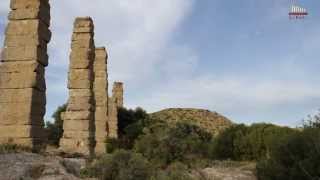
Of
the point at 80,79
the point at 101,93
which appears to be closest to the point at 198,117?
the point at 101,93

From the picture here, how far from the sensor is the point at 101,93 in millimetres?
32500

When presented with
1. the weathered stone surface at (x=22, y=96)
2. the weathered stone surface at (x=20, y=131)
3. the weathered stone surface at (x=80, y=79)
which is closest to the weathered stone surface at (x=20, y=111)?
the weathered stone surface at (x=22, y=96)

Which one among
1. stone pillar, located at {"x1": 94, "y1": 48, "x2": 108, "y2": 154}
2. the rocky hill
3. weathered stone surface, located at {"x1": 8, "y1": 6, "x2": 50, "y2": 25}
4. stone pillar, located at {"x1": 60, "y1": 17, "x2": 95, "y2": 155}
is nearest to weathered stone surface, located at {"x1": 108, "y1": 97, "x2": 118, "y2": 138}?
stone pillar, located at {"x1": 94, "y1": 48, "x2": 108, "y2": 154}

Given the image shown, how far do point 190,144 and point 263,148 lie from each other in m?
5.18

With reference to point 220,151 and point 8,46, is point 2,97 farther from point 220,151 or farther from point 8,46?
point 220,151

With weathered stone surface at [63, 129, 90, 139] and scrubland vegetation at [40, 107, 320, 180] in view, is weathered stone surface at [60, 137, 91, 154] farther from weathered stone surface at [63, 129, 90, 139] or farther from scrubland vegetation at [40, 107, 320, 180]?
scrubland vegetation at [40, 107, 320, 180]

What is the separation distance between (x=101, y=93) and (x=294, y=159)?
1823cm

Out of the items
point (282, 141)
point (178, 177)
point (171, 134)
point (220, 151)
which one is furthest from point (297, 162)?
point (220, 151)

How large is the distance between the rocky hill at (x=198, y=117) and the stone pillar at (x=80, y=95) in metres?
39.0

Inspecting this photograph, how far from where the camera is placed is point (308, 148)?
51.9 feet

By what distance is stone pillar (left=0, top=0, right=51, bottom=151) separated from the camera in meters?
18.3

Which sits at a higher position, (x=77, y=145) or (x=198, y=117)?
(x=198, y=117)

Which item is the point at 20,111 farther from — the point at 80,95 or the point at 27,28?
the point at 80,95

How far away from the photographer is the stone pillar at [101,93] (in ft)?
105
